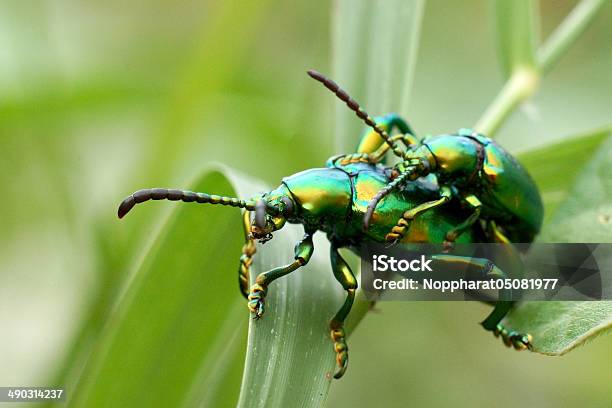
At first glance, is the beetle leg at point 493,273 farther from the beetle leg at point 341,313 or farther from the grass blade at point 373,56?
the grass blade at point 373,56

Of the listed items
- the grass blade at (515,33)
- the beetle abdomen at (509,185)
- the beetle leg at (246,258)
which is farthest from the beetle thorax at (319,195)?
the grass blade at (515,33)

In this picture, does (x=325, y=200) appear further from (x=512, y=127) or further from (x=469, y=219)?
(x=512, y=127)

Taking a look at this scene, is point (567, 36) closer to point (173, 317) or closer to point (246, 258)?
point (246, 258)

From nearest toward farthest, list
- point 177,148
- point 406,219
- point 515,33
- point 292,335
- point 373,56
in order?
point 292,335, point 406,219, point 373,56, point 515,33, point 177,148

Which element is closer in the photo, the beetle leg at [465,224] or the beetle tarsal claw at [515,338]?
the beetle tarsal claw at [515,338]

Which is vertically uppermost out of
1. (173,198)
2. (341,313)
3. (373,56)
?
(373,56)

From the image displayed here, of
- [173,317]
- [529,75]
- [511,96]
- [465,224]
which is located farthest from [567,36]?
[173,317]

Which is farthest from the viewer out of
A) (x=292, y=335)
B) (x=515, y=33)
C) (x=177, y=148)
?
(x=177, y=148)

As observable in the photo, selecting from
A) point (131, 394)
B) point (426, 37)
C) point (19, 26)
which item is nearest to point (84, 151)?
point (19, 26)
